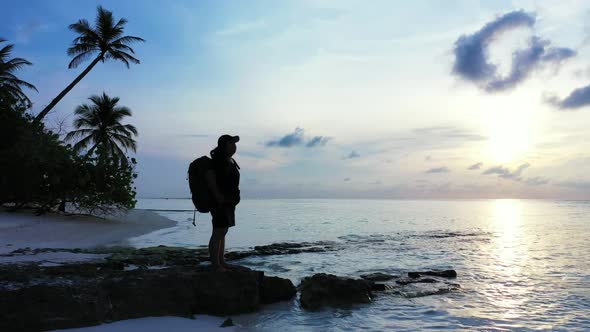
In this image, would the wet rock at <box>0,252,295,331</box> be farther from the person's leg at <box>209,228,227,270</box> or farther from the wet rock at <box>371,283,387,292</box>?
the wet rock at <box>371,283,387,292</box>

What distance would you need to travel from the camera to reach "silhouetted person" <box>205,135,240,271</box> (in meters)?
6.30

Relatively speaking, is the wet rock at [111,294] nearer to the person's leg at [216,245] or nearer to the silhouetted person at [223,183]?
the person's leg at [216,245]

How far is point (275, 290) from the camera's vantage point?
8016 millimetres

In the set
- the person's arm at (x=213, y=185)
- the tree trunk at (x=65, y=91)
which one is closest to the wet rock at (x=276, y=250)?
the person's arm at (x=213, y=185)

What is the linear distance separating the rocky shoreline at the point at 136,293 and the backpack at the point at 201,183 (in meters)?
1.29

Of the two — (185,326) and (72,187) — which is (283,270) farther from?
(72,187)

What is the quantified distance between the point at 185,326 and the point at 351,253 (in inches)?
511

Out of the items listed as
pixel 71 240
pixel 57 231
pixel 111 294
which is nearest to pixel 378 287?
pixel 111 294

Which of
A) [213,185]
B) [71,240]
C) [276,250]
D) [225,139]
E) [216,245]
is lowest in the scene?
[276,250]

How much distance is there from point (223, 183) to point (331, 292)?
324cm

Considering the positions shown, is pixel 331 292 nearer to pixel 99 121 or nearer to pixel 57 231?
pixel 57 231

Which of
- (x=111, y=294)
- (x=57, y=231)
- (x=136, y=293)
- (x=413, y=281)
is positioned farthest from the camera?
(x=57, y=231)

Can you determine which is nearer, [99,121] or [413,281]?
[413,281]

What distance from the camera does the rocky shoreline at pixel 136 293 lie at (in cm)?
538
